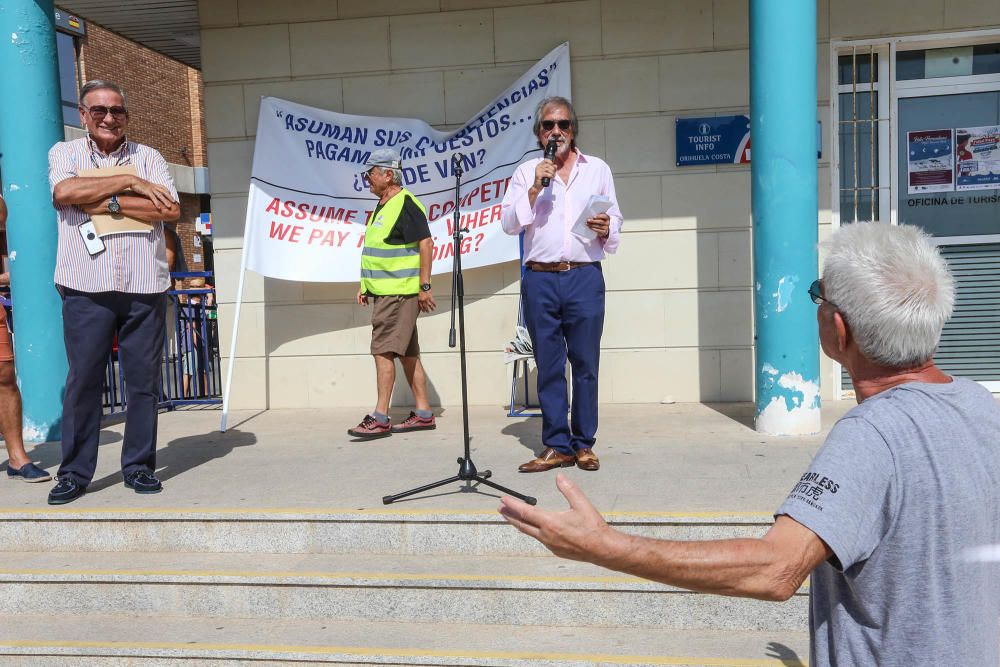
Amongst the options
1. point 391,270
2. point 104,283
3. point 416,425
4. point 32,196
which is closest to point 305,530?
point 104,283

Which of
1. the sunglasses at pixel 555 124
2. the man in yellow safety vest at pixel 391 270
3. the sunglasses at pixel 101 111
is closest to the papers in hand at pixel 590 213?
the sunglasses at pixel 555 124

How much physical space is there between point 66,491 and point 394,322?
7.45 feet

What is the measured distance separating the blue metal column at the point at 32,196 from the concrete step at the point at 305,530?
204cm

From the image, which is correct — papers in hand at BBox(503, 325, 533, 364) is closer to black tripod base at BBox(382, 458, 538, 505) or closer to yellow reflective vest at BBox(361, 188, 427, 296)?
yellow reflective vest at BBox(361, 188, 427, 296)

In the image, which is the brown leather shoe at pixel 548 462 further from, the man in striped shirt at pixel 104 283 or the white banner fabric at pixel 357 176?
the white banner fabric at pixel 357 176

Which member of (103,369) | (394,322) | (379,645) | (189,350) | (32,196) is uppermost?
(32,196)

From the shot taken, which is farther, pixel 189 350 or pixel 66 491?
pixel 189 350

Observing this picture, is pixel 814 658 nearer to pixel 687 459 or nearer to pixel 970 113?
pixel 687 459

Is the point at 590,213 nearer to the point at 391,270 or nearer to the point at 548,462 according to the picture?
the point at 548,462

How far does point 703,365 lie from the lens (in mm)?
7000

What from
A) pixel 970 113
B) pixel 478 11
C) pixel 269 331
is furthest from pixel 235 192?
pixel 970 113

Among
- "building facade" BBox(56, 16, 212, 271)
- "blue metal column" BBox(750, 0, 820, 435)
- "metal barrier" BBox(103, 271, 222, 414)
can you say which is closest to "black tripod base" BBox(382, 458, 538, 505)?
"blue metal column" BBox(750, 0, 820, 435)

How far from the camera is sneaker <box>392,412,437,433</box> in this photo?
6.33m

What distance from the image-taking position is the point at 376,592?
3.79 meters
